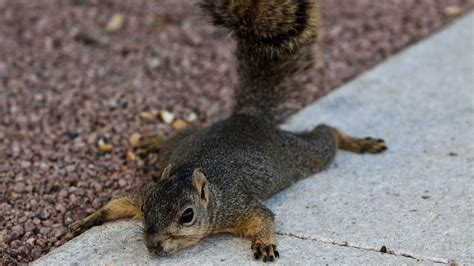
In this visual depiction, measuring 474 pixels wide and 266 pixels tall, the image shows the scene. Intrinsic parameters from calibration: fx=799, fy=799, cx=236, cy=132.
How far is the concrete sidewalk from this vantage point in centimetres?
360

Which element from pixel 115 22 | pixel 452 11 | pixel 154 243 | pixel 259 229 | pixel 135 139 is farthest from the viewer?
pixel 452 11

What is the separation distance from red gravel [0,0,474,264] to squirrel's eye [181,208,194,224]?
772 mm

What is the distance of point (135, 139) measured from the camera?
500 cm

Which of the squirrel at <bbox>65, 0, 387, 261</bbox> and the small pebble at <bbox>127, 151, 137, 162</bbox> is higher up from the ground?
the squirrel at <bbox>65, 0, 387, 261</bbox>

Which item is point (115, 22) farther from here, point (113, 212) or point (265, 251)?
point (265, 251)

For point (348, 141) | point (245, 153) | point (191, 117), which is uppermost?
point (245, 153)

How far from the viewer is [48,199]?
4.21 meters

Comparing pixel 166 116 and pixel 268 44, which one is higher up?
pixel 268 44

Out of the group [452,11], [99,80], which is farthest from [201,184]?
[452,11]

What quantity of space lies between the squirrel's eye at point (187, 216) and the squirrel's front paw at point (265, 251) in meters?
0.33

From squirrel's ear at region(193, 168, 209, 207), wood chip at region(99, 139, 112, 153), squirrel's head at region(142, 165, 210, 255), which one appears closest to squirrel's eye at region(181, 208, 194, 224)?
squirrel's head at region(142, 165, 210, 255)

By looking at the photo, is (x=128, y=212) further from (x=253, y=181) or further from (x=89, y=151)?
(x=89, y=151)

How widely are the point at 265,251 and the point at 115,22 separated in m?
3.60

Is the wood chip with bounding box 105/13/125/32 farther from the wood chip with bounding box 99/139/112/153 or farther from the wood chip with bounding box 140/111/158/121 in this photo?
the wood chip with bounding box 99/139/112/153
